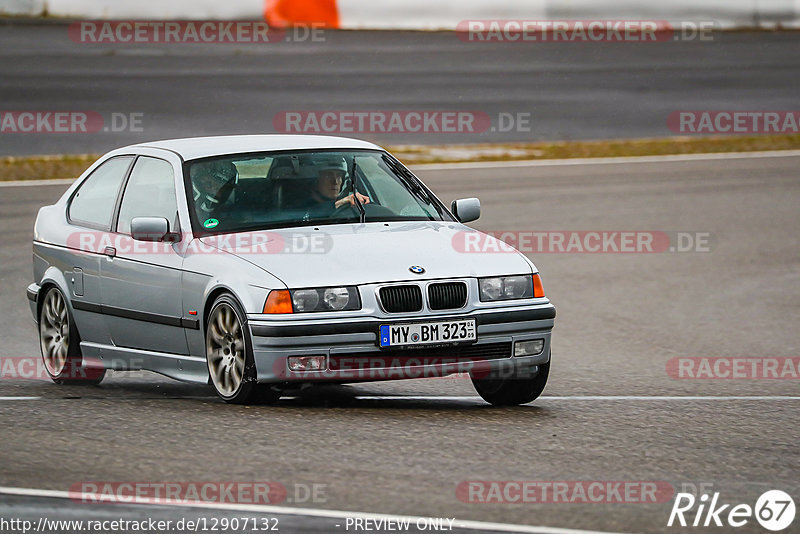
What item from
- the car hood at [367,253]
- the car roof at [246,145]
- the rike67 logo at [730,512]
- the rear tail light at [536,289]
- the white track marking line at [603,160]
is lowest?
the rike67 logo at [730,512]

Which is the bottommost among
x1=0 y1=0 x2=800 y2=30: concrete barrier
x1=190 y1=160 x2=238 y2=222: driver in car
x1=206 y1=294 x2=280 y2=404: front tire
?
x1=206 y1=294 x2=280 y2=404: front tire

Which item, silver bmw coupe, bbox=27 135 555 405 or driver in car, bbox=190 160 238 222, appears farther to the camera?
driver in car, bbox=190 160 238 222

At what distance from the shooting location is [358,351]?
8.02 m

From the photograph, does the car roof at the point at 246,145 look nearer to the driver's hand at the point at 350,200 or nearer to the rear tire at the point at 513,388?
the driver's hand at the point at 350,200

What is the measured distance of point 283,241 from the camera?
854 centimetres

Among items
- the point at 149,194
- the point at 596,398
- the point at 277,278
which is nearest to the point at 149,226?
the point at 149,194

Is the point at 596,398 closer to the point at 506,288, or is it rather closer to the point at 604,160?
the point at 506,288

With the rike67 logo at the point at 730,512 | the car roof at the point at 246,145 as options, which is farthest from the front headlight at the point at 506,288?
the rike67 logo at the point at 730,512

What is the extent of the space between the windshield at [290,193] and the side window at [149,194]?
20 cm

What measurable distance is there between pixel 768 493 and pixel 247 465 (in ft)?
7.28

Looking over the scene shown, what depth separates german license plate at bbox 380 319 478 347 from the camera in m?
8.05

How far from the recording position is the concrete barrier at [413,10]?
33344mm

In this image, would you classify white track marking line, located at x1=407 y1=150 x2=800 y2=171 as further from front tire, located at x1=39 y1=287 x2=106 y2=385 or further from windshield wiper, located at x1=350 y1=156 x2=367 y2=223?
windshield wiper, located at x1=350 y1=156 x2=367 y2=223

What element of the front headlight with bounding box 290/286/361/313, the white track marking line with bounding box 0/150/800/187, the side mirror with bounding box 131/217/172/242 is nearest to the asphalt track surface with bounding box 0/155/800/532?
the front headlight with bounding box 290/286/361/313
